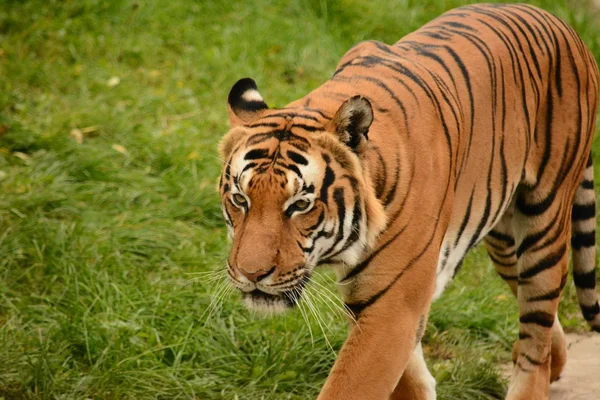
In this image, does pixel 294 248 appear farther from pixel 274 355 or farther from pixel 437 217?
pixel 274 355

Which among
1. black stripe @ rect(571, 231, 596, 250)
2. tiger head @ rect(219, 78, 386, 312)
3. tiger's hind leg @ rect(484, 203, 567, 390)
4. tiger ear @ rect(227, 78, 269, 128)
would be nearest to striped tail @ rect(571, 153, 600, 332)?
black stripe @ rect(571, 231, 596, 250)

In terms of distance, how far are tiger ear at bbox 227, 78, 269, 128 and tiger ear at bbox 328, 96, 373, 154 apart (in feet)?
1.24

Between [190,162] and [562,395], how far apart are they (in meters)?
2.84

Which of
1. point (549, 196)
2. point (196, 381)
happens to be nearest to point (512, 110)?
point (549, 196)

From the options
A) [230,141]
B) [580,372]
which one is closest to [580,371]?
[580,372]

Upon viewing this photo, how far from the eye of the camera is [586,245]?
454 cm

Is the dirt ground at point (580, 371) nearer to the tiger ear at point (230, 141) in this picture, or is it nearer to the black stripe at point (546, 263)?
the black stripe at point (546, 263)

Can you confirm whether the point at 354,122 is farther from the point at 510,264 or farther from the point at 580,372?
the point at 580,372

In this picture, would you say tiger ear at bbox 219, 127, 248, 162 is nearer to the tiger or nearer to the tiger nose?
the tiger

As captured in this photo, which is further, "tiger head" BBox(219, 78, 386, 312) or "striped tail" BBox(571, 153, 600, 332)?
"striped tail" BBox(571, 153, 600, 332)

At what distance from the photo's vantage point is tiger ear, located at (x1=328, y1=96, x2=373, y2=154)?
9.98ft

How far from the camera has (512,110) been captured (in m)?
3.86

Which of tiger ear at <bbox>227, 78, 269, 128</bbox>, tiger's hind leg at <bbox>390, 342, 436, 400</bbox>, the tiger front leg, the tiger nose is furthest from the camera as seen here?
tiger's hind leg at <bbox>390, 342, 436, 400</bbox>

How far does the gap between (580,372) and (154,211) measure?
2.53 m
